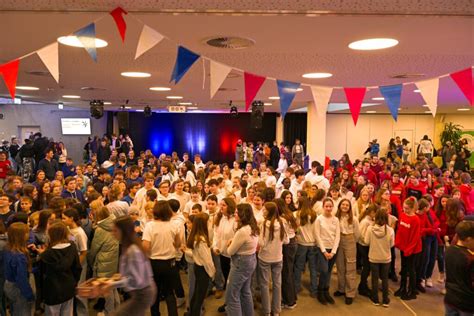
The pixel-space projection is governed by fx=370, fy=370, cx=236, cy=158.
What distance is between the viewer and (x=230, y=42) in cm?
318

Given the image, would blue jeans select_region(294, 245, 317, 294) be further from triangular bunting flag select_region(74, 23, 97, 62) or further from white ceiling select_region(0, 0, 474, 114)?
triangular bunting flag select_region(74, 23, 97, 62)

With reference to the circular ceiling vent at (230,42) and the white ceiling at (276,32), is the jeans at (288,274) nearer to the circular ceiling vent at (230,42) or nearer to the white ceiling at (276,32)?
the white ceiling at (276,32)

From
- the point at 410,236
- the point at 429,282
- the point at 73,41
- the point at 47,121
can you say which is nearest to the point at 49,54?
the point at 73,41

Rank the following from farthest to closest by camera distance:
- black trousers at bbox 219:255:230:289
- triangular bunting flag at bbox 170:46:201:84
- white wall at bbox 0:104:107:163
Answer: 1. white wall at bbox 0:104:107:163
2. black trousers at bbox 219:255:230:289
3. triangular bunting flag at bbox 170:46:201:84

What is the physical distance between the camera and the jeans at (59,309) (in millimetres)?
3432

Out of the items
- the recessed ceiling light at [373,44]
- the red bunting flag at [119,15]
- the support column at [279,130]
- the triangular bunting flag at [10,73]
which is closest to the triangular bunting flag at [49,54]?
the triangular bunting flag at [10,73]

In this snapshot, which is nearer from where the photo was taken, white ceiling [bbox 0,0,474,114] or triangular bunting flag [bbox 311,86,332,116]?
white ceiling [bbox 0,0,474,114]

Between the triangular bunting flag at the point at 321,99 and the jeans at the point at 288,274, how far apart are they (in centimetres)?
170

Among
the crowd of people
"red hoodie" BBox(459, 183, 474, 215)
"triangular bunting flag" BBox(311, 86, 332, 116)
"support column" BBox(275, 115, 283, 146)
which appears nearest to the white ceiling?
"triangular bunting flag" BBox(311, 86, 332, 116)

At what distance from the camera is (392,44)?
321 cm

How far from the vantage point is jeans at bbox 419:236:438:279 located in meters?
5.29

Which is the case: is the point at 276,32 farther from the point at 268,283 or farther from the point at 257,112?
the point at 257,112

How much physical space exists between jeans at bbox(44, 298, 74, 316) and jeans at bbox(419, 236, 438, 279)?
15.1 ft

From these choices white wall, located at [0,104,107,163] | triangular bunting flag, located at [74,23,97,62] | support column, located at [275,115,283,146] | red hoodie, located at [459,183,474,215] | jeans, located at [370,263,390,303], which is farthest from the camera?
support column, located at [275,115,283,146]
